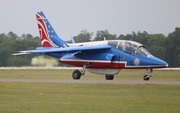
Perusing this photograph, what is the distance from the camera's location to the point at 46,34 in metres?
36.8

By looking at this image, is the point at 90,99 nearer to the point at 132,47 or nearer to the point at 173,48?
the point at 132,47

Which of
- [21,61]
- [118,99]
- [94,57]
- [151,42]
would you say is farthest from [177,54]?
[118,99]

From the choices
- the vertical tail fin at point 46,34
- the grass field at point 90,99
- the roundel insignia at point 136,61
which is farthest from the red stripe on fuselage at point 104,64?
the grass field at point 90,99

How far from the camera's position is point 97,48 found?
3119cm

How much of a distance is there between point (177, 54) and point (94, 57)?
40990 mm

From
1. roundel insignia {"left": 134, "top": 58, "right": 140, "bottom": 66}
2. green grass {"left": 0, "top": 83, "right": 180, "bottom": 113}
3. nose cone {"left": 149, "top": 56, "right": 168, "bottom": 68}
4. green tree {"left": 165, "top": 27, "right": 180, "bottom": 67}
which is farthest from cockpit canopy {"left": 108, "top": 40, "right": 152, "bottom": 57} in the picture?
green tree {"left": 165, "top": 27, "right": 180, "bottom": 67}

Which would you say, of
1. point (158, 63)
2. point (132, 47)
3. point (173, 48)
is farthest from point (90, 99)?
point (173, 48)

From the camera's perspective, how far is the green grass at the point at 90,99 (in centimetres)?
1580

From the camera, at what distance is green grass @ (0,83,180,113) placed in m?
15.8

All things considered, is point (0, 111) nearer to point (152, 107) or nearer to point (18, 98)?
point (18, 98)

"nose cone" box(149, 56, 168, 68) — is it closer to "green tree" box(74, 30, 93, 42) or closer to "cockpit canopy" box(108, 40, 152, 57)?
"cockpit canopy" box(108, 40, 152, 57)

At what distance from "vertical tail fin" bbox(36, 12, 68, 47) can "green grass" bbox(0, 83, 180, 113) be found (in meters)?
12.8

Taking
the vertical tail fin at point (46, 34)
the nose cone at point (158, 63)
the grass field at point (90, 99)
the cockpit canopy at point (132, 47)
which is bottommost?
the grass field at point (90, 99)

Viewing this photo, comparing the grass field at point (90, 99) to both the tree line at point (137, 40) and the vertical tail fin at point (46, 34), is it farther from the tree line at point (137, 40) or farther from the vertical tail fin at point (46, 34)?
the tree line at point (137, 40)
